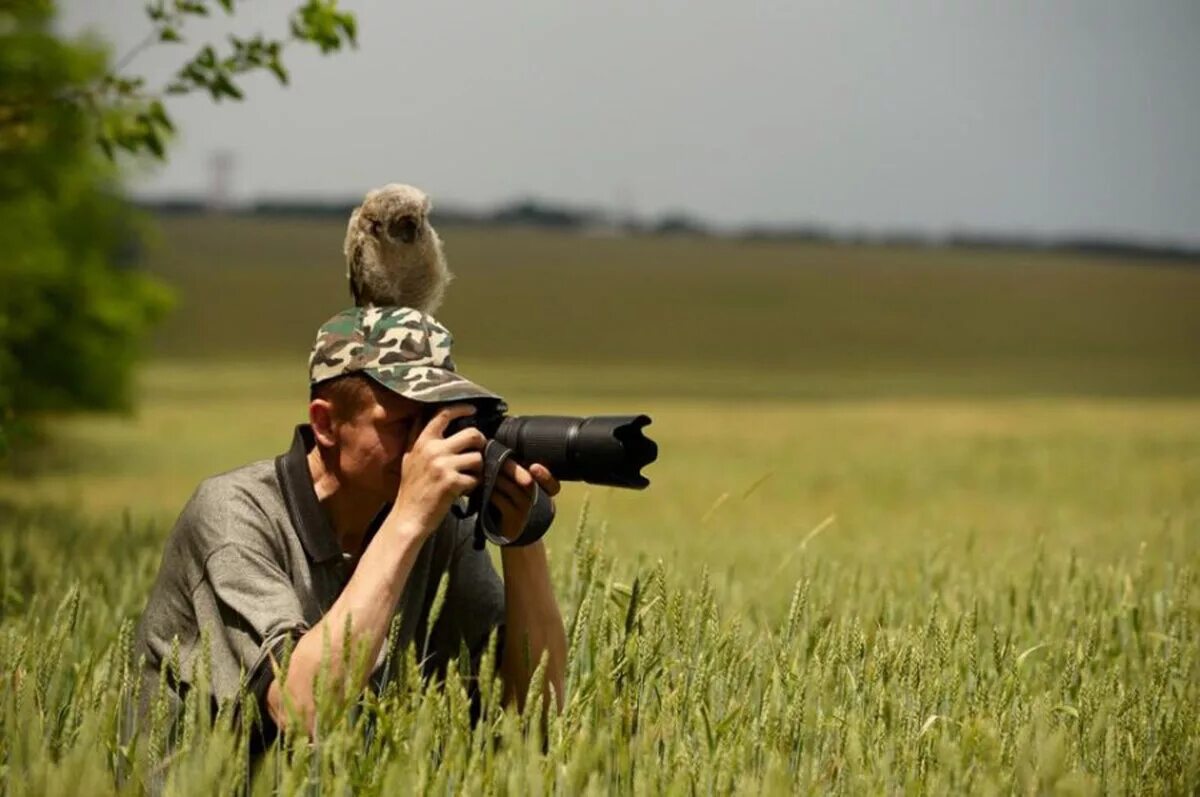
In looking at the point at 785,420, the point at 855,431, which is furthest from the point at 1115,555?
the point at 785,420

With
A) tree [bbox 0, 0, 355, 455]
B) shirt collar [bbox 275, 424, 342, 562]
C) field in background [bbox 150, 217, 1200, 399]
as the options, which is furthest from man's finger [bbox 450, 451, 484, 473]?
field in background [bbox 150, 217, 1200, 399]

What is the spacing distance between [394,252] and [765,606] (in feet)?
9.99

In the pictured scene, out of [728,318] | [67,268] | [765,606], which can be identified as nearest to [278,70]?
[765,606]

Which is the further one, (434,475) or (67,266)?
(67,266)

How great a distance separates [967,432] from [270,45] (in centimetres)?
2382

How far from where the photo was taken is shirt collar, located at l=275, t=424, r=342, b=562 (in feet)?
12.4

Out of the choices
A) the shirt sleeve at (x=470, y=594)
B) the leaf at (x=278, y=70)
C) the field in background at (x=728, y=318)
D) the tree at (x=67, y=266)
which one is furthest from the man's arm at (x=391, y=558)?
the field in background at (x=728, y=318)

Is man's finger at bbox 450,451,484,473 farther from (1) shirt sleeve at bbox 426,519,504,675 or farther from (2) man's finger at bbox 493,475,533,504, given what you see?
(1) shirt sleeve at bbox 426,519,504,675

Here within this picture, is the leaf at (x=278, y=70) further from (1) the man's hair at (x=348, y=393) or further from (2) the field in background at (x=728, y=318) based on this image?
(2) the field in background at (x=728, y=318)

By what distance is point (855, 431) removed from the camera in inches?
1281

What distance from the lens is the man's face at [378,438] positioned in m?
3.63

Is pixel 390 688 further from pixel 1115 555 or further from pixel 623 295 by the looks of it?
pixel 623 295

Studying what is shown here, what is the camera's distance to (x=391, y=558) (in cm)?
344

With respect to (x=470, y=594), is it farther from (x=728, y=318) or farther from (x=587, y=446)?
(x=728, y=318)
